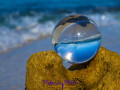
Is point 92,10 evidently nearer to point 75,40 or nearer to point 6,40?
point 6,40

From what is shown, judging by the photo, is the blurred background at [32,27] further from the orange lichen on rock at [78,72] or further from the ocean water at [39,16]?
the orange lichen on rock at [78,72]

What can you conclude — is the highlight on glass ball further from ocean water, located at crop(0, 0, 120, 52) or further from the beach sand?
ocean water, located at crop(0, 0, 120, 52)

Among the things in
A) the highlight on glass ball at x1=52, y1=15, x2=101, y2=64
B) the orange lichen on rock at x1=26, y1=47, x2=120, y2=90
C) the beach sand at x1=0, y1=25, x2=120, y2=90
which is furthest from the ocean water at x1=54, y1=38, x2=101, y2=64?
the beach sand at x1=0, y1=25, x2=120, y2=90

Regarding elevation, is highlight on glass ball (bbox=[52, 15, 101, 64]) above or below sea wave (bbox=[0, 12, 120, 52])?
below

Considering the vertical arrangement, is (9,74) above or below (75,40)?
below

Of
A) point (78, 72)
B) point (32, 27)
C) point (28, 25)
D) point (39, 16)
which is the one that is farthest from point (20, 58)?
point (39, 16)

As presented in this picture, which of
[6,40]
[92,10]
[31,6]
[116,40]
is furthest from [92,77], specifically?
[31,6]

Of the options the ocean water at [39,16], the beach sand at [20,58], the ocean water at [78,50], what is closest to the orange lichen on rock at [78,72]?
the ocean water at [78,50]
